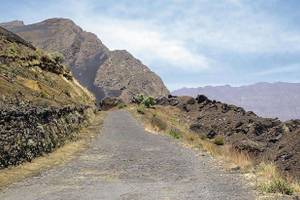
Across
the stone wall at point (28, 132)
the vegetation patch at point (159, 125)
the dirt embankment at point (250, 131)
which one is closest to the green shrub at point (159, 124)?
the vegetation patch at point (159, 125)

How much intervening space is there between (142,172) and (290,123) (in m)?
44.6

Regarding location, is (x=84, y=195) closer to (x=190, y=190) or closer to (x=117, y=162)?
(x=190, y=190)

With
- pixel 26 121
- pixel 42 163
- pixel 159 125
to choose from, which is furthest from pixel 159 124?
pixel 42 163

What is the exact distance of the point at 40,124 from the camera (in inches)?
835

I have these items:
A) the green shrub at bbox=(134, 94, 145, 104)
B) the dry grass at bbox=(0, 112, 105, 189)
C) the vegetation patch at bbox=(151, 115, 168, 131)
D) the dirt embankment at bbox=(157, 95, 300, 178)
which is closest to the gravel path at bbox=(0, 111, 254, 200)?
the dry grass at bbox=(0, 112, 105, 189)

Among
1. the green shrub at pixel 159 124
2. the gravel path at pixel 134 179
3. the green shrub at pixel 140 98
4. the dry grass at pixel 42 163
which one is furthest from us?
the green shrub at pixel 140 98

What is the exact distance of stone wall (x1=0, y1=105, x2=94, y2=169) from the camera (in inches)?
677

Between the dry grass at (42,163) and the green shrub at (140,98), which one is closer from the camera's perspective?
the dry grass at (42,163)

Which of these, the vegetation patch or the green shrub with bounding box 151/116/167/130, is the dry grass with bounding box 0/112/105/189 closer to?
the vegetation patch

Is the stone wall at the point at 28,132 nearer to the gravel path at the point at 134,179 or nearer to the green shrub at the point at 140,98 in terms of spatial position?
the gravel path at the point at 134,179

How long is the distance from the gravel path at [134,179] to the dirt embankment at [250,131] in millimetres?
13901

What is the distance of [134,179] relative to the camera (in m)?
15.9

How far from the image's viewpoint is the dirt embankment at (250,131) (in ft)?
135

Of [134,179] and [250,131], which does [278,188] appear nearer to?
[134,179]
